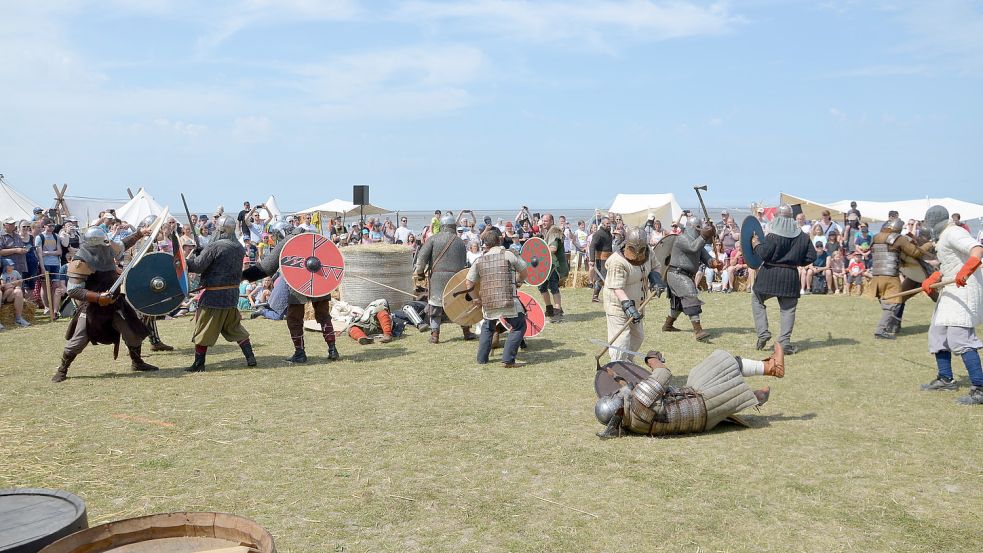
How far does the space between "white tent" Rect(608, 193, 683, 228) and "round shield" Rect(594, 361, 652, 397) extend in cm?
1977

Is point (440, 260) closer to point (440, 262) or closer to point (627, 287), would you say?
point (440, 262)

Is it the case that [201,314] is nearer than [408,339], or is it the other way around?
[201,314]

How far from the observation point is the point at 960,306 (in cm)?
665

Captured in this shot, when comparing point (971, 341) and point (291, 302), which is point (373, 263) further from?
point (971, 341)

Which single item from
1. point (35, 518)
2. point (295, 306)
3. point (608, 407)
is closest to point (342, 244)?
point (295, 306)

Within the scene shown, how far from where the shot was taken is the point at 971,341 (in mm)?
6578

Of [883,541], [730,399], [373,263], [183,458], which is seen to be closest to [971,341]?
[730,399]

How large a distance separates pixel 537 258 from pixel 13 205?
51.4ft

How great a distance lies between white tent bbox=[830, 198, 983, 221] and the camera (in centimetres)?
2344

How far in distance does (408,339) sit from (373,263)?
6.56 ft

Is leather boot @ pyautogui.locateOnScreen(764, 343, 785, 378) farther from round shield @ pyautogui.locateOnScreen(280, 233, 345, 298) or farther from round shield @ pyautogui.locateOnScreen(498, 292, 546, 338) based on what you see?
round shield @ pyautogui.locateOnScreen(280, 233, 345, 298)

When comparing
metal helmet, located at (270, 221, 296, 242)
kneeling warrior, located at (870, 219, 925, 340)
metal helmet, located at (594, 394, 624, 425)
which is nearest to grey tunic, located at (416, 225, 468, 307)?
metal helmet, located at (270, 221, 296, 242)

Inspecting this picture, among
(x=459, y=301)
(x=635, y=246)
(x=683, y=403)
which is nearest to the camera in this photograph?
(x=683, y=403)

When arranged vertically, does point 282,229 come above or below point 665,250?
above
